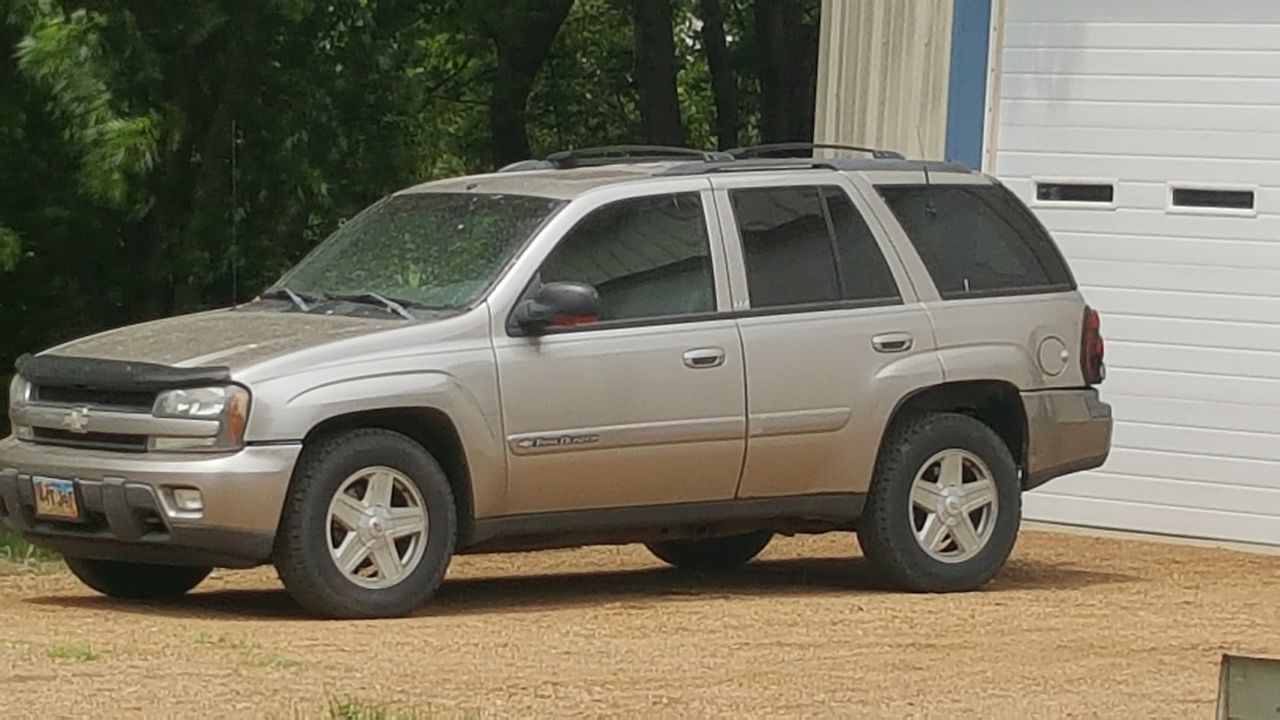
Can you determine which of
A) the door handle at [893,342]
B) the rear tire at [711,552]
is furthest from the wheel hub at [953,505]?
the rear tire at [711,552]

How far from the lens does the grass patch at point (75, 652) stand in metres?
9.45

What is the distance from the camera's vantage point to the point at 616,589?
12555mm

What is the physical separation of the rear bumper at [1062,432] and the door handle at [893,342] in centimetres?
71

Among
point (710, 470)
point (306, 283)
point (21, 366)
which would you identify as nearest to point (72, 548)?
point (21, 366)

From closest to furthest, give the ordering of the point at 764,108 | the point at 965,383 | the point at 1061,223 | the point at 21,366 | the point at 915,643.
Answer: the point at 915,643
the point at 21,366
the point at 965,383
the point at 1061,223
the point at 764,108

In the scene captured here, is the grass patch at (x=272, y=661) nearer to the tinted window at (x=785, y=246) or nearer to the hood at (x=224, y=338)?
the hood at (x=224, y=338)

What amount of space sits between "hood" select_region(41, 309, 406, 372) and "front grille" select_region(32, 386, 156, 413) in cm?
14

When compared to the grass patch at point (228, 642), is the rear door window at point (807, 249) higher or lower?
higher

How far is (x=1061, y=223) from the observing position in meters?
15.8

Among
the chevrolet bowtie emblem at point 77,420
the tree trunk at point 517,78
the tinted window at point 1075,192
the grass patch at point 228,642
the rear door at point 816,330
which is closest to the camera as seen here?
the grass patch at point 228,642

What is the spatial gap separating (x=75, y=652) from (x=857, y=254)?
4182 mm

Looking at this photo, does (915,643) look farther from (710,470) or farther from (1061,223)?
(1061,223)

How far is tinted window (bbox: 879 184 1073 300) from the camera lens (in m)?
12.5

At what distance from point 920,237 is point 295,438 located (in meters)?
3.28
